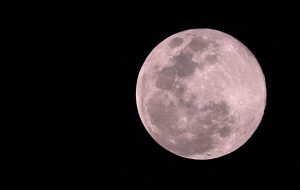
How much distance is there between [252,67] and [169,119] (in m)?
1.71

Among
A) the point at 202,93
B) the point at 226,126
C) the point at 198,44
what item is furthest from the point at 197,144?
the point at 198,44

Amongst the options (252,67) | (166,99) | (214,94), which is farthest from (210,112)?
(252,67)

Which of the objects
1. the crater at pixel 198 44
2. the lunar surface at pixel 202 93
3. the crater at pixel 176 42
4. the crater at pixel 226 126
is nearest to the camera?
the lunar surface at pixel 202 93

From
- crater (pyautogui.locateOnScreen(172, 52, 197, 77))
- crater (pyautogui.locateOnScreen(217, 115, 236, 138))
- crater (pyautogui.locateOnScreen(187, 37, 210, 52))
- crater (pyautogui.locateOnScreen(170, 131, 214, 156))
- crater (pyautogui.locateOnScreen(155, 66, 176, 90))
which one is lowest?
crater (pyautogui.locateOnScreen(170, 131, 214, 156))

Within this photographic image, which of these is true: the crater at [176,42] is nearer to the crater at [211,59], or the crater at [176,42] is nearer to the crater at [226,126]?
the crater at [211,59]

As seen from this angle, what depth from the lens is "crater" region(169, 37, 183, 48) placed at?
23.5 feet

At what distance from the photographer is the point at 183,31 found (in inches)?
301

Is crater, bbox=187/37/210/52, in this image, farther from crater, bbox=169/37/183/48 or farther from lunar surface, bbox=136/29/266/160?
crater, bbox=169/37/183/48

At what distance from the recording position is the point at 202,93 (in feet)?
21.9

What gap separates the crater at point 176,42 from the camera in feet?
23.5

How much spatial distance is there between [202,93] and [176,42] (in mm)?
1121

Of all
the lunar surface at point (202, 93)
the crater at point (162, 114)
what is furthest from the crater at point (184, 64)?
the crater at point (162, 114)

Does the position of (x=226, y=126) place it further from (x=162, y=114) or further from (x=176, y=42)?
(x=176, y=42)

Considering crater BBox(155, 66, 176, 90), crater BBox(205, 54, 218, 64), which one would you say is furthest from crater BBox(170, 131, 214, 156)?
crater BBox(205, 54, 218, 64)
